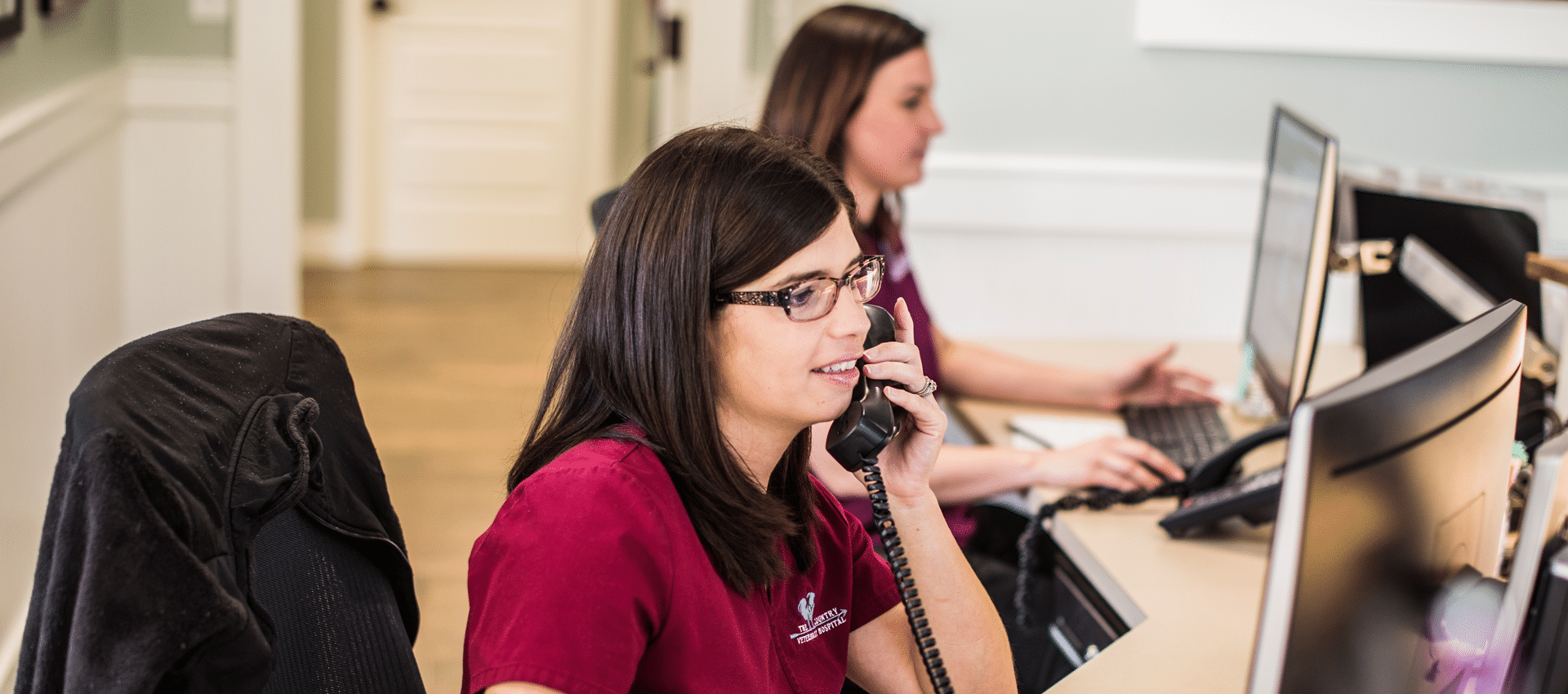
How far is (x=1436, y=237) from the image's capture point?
6.43 feet

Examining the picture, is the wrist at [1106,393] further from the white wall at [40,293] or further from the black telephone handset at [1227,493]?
the white wall at [40,293]

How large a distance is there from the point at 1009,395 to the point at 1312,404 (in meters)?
1.45

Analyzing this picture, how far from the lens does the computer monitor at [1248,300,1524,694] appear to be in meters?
0.72

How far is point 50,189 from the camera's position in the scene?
7.83ft

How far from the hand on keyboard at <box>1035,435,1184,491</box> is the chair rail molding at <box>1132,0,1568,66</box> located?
4.22ft

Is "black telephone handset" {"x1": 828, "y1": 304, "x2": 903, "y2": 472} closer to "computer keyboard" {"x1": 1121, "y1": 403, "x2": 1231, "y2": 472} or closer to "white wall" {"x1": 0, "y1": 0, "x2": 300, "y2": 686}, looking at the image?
"computer keyboard" {"x1": 1121, "y1": 403, "x2": 1231, "y2": 472}

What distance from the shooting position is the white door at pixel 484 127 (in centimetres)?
557

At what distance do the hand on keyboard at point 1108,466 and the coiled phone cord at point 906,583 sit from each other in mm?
578

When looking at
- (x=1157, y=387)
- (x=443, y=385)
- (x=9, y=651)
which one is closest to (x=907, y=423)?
(x=1157, y=387)

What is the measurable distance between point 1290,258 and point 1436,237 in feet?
0.99

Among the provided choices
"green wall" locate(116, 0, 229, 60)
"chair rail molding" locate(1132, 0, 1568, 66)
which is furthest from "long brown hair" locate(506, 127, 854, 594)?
"green wall" locate(116, 0, 229, 60)

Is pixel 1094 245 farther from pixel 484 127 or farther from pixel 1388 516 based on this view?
pixel 484 127

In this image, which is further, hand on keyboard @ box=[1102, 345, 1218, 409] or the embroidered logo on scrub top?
hand on keyboard @ box=[1102, 345, 1218, 409]

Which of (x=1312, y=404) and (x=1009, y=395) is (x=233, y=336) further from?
(x=1009, y=395)
